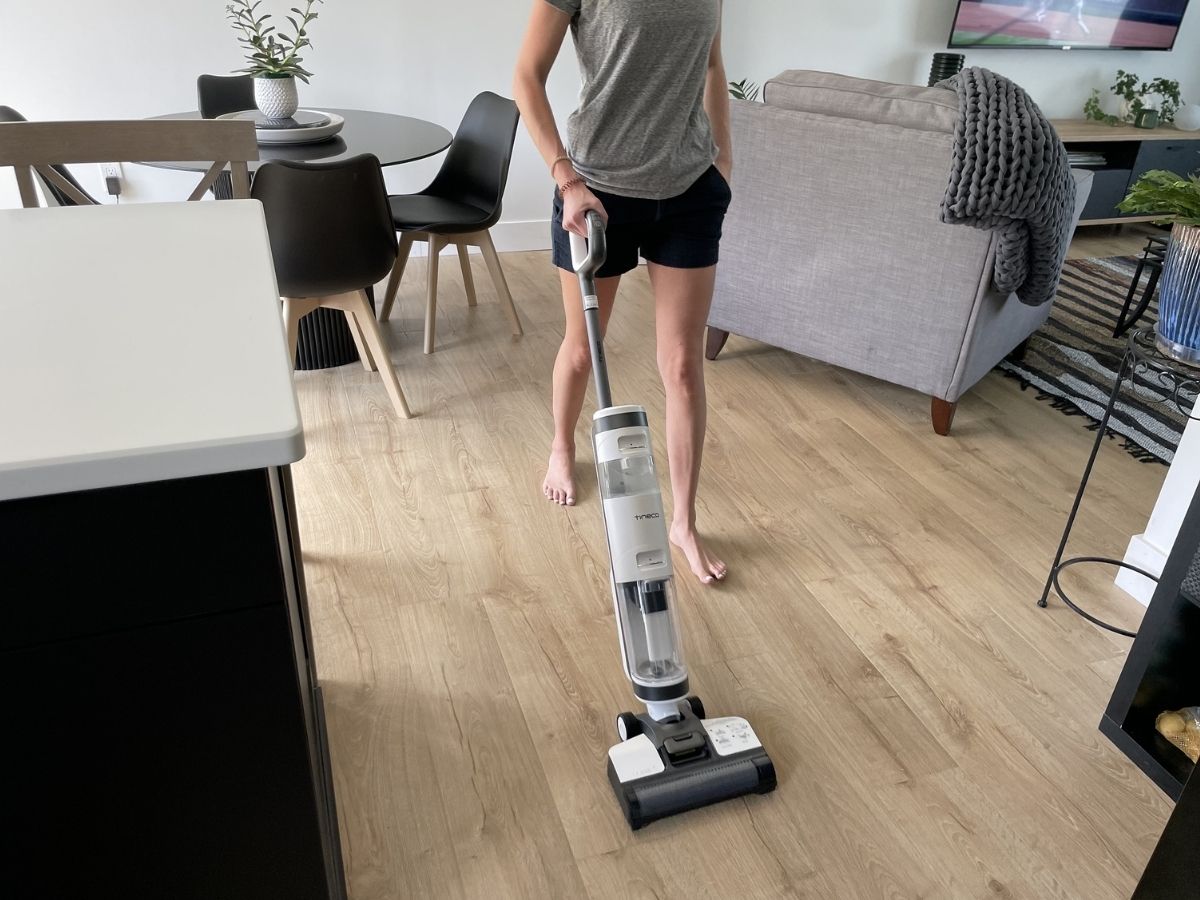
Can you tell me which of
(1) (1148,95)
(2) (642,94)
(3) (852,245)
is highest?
(2) (642,94)

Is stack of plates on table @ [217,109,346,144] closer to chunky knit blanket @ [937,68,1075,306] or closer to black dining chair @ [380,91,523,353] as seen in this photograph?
black dining chair @ [380,91,523,353]

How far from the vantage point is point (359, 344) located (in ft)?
9.41

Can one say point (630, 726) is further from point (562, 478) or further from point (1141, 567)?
point (1141, 567)

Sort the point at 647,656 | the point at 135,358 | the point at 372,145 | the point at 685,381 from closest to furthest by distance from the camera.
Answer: the point at 135,358 → the point at 647,656 → the point at 685,381 → the point at 372,145

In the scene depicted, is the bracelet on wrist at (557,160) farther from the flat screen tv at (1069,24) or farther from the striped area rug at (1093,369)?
the flat screen tv at (1069,24)

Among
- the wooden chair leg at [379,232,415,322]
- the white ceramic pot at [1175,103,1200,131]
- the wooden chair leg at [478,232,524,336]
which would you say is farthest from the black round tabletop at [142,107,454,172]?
the white ceramic pot at [1175,103,1200,131]

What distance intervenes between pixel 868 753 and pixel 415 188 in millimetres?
3104

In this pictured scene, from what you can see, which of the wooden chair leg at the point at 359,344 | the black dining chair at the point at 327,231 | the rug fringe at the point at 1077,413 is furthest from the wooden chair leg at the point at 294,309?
the rug fringe at the point at 1077,413

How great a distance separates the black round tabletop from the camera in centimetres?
270

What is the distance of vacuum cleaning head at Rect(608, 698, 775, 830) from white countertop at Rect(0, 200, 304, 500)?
0.96 m

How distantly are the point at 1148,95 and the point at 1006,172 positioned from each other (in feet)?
11.6

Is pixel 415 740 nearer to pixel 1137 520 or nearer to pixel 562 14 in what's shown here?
pixel 562 14

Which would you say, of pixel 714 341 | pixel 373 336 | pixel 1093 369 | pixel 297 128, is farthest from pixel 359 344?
pixel 1093 369

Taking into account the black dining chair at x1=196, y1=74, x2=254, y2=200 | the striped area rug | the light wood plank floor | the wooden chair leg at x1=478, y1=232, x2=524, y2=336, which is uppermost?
the black dining chair at x1=196, y1=74, x2=254, y2=200
